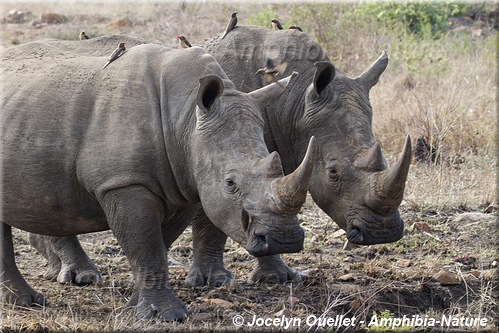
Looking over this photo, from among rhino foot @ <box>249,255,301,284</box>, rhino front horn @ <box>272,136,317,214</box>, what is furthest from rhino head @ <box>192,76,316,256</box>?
rhino foot @ <box>249,255,301,284</box>

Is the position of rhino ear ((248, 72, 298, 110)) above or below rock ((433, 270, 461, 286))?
above

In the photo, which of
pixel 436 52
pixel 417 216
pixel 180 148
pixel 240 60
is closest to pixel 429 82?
pixel 436 52

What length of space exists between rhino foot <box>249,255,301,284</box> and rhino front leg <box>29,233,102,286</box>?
1.21 meters

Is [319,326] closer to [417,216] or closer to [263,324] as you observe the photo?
[263,324]

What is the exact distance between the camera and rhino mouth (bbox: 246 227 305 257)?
17.3 feet

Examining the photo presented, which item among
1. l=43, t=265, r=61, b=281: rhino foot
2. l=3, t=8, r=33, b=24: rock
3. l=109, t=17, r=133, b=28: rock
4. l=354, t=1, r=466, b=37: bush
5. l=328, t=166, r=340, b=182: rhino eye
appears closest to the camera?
l=328, t=166, r=340, b=182: rhino eye

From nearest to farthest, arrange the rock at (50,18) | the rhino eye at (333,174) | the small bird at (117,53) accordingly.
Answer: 1. the small bird at (117,53)
2. the rhino eye at (333,174)
3. the rock at (50,18)

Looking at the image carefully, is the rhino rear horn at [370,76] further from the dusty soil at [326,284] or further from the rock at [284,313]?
the rock at [284,313]

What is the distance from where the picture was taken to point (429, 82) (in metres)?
13.2

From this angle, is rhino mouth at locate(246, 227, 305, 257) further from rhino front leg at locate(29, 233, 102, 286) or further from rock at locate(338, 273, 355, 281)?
rhino front leg at locate(29, 233, 102, 286)

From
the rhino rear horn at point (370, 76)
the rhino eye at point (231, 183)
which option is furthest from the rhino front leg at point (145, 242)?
the rhino rear horn at point (370, 76)

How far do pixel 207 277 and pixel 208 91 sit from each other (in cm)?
192

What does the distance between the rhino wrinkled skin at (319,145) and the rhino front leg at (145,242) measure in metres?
1.15

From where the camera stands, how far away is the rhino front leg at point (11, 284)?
6.32 m
